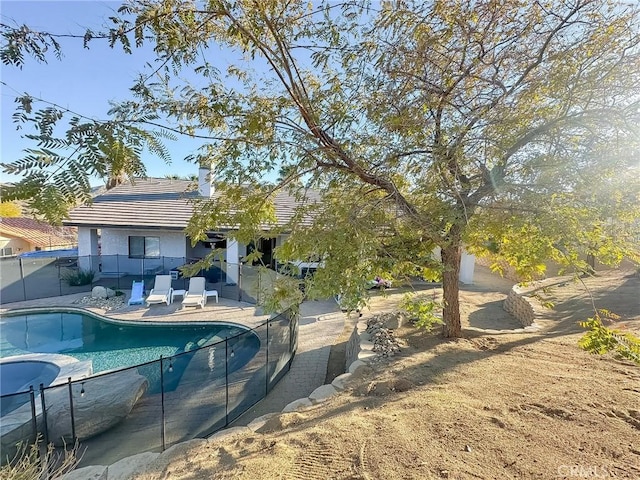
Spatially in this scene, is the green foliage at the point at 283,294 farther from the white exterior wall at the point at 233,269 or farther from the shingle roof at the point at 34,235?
the shingle roof at the point at 34,235

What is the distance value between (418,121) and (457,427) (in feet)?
15.6

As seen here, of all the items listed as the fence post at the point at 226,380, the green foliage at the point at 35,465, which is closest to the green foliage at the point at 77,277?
the green foliage at the point at 35,465

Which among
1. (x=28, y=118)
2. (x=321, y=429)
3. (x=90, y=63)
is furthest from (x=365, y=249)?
(x=90, y=63)

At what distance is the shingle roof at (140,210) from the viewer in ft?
52.9

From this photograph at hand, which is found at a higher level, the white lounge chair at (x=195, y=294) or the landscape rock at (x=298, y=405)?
the white lounge chair at (x=195, y=294)

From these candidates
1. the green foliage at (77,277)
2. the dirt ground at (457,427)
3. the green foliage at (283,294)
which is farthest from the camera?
the green foliage at (77,277)

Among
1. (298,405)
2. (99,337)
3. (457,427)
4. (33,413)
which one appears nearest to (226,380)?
(298,405)

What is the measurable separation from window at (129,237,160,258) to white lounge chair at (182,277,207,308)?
192 inches

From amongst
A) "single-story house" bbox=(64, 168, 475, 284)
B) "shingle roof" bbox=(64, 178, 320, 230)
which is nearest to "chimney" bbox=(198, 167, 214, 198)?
"shingle roof" bbox=(64, 178, 320, 230)

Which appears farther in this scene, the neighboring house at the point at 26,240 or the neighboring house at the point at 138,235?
the neighboring house at the point at 26,240

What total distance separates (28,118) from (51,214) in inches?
29.3

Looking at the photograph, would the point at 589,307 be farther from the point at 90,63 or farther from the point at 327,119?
the point at 90,63

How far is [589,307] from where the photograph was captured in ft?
32.0

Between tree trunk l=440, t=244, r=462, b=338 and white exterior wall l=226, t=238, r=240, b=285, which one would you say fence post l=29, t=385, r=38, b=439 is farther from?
white exterior wall l=226, t=238, r=240, b=285
